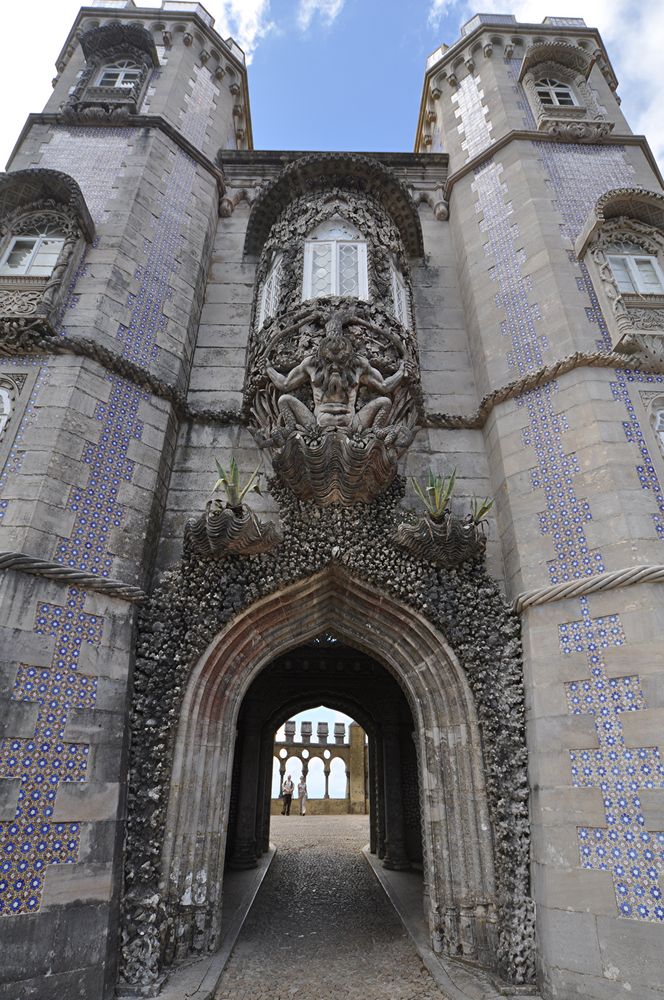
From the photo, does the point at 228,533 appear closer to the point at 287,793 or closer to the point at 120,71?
the point at 120,71

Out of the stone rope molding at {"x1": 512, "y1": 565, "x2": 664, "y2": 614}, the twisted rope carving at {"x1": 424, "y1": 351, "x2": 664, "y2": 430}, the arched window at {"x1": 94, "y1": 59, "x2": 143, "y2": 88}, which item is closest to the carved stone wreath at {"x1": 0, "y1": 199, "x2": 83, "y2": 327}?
the arched window at {"x1": 94, "y1": 59, "x2": 143, "y2": 88}

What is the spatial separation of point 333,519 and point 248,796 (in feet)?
26.1

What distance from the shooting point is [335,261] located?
10.3 metres

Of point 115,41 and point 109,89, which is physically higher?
point 115,41

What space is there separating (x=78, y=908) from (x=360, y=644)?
4.41 meters

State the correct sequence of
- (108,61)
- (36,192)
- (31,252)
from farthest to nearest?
(108,61) → (36,192) → (31,252)

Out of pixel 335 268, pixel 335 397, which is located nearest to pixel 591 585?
pixel 335 397

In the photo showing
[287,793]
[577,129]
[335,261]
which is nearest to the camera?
[335,261]

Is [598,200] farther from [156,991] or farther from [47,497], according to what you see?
[156,991]

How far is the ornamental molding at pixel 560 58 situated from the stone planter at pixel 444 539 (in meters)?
12.5

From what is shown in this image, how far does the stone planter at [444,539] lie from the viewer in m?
7.32

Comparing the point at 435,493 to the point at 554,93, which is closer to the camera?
the point at 435,493

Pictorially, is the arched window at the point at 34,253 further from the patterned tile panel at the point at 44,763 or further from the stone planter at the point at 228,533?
the patterned tile panel at the point at 44,763

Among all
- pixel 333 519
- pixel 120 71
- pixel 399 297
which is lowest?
pixel 333 519
